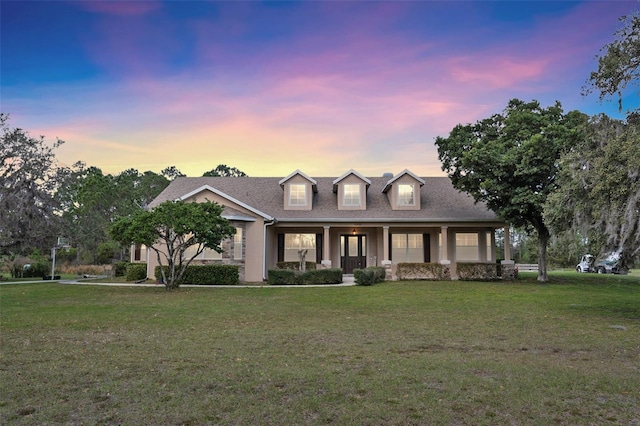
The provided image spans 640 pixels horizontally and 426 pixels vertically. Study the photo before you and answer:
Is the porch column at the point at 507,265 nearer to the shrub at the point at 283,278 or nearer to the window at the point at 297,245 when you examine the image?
the window at the point at 297,245

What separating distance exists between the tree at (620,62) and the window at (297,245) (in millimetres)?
16068

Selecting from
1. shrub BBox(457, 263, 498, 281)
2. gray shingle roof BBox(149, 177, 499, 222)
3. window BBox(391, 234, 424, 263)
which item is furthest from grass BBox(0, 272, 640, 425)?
window BBox(391, 234, 424, 263)

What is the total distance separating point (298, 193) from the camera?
2341cm

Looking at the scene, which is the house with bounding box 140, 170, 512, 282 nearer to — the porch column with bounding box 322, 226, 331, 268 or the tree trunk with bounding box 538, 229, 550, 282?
the porch column with bounding box 322, 226, 331, 268

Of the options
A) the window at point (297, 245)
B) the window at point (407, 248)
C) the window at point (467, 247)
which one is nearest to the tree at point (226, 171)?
the window at point (297, 245)

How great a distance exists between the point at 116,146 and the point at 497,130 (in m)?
20.2

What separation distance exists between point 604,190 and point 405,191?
14.8 metres

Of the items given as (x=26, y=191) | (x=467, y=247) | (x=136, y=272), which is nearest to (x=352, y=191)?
(x=467, y=247)

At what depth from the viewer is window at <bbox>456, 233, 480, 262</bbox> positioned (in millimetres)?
23047

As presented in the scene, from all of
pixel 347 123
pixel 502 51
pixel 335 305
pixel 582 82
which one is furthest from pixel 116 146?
pixel 582 82

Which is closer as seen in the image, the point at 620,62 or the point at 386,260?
the point at 620,62

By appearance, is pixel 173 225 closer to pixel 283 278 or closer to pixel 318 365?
pixel 283 278

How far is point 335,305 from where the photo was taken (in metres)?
11.9

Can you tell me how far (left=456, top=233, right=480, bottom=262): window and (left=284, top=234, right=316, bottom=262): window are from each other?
8.04 meters
